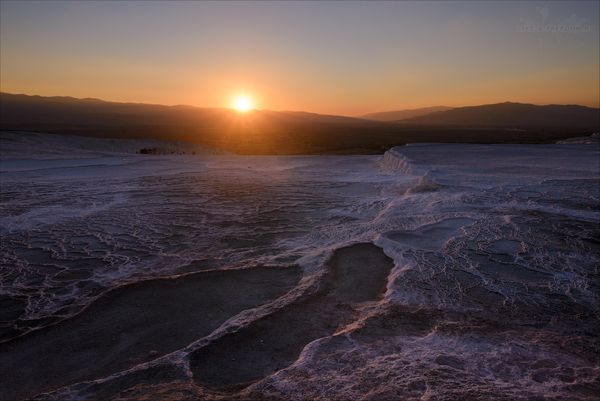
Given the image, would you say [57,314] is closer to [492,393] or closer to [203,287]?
[203,287]

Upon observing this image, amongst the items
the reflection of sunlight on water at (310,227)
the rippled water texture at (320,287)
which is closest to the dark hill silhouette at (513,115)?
the reflection of sunlight on water at (310,227)

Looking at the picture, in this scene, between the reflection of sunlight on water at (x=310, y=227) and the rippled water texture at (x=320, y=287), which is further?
the reflection of sunlight on water at (x=310, y=227)

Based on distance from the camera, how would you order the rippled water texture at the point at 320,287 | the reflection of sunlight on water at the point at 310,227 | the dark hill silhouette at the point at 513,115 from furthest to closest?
1. the dark hill silhouette at the point at 513,115
2. the reflection of sunlight on water at the point at 310,227
3. the rippled water texture at the point at 320,287

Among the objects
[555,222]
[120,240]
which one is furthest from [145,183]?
[555,222]

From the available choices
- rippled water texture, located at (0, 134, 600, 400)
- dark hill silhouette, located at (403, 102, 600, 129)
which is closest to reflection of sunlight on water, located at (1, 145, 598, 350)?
rippled water texture, located at (0, 134, 600, 400)

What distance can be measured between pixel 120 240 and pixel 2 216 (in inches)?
88.5

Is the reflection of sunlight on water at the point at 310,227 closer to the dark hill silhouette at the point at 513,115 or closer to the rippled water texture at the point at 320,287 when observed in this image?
the rippled water texture at the point at 320,287

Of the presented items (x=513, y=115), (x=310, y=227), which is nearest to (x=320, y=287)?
(x=310, y=227)

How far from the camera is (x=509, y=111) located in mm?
129750

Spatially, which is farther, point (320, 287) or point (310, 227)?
point (310, 227)

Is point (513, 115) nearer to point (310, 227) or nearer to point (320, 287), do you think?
point (310, 227)

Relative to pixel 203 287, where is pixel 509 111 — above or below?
above

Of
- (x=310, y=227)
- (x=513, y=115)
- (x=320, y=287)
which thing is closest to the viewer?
(x=320, y=287)

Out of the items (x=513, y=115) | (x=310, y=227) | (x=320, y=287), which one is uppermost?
(x=513, y=115)
